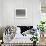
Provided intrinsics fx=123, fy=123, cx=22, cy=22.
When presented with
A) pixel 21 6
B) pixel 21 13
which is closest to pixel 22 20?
pixel 21 13

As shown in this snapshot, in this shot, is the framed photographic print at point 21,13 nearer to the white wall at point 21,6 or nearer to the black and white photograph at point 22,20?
the black and white photograph at point 22,20

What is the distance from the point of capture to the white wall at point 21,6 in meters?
4.47

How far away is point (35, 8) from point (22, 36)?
1.12 m

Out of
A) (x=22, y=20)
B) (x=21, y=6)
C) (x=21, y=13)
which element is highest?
(x=21, y=6)

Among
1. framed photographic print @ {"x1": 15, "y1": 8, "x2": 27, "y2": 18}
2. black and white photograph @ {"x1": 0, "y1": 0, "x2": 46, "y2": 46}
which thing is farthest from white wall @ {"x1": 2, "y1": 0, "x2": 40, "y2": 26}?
framed photographic print @ {"x1": 15, "y1": 8, "x2": 27, "y2": 18}

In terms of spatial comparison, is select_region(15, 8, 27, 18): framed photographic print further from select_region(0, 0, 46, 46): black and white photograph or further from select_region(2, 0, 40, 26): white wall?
select_region(2, 0, 40, 26): white wall

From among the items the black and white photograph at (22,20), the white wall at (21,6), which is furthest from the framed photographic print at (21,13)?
the white wall at (21,6)

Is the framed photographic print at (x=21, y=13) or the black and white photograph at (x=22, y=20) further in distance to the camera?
the framed photographic print at (x=21, y=13)

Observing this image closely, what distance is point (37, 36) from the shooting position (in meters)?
4.38

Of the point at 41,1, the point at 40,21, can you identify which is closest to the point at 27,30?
the point at 40,21

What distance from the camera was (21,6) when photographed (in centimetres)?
451

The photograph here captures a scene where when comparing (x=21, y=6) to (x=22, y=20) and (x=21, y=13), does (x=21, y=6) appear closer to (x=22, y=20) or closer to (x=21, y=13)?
(x=21, y=13)

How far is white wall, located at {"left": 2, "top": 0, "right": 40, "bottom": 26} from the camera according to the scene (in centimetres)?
447

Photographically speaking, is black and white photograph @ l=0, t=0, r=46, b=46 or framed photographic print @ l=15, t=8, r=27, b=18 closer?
black and white photograph @ l=0, t=0, r=46, b=46
